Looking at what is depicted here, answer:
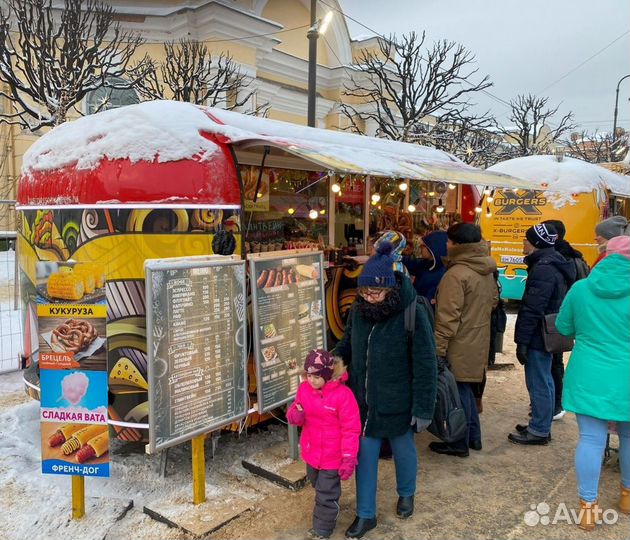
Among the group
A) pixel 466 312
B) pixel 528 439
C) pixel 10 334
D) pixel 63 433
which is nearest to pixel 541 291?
pixel 466 312

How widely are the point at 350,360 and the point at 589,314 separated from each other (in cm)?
157

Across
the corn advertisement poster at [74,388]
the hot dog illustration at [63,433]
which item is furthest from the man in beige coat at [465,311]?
the hot dog illustration at [63,433]

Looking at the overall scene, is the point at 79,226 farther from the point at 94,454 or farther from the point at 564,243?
the point at 564,243

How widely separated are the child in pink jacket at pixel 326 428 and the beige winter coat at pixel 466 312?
4.66 feet

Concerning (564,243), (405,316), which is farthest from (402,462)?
(564,243)

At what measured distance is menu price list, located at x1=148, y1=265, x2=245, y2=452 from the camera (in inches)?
138

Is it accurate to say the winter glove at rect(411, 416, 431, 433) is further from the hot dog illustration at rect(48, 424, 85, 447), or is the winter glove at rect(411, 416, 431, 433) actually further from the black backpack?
the hot dog illustration at rect(48, 424, 85, 447)

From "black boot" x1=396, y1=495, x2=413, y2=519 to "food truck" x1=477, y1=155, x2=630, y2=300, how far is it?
7.31 m

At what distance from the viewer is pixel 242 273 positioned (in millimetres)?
4055

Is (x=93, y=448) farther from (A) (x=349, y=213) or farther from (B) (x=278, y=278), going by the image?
(A) (x=349, y=213)

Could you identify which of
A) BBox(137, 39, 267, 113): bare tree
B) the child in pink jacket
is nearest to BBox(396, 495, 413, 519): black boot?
the child in pink jacket

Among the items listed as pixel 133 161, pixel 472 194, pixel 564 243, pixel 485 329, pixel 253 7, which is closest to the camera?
pixel 133 161

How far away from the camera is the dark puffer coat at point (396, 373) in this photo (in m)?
3.32

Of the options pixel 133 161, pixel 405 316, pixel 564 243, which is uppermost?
pixel 133 161
